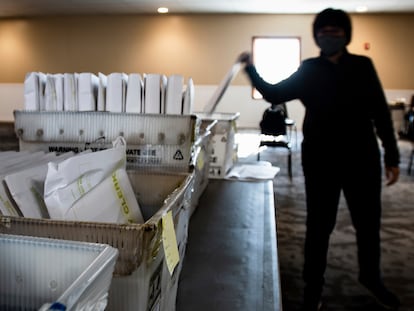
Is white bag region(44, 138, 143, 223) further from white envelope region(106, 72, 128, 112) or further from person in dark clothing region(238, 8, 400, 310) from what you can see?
person in dark clothing region(238, 8, 400, 310)

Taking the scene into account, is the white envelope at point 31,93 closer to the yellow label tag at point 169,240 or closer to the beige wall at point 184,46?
the yellow label tag at point 169,240

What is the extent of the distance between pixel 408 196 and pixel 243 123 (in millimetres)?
6007

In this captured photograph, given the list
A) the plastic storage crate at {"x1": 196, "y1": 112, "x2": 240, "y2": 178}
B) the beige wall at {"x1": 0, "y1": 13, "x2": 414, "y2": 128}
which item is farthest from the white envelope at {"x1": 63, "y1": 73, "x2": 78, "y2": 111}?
the beige wall at {"x1": 0, "y1": 13, "x2": 414, "y2": 128}

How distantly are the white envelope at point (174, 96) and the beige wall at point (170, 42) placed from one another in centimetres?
842

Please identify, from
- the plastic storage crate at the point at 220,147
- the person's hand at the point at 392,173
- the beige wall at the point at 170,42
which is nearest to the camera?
the person's hand at the point at 392,173

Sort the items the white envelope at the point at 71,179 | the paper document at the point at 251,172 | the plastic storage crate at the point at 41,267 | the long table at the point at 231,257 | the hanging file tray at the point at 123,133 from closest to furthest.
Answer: the plastic storage crate at the point at 41,267 < the white envelope at the point at 71,179 < the long table at the point at 231,257 < the hanging file tray at the point at 123,133 < the paper document at the point at 251,172

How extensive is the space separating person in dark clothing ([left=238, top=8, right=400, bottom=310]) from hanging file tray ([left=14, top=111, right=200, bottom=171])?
64 cm

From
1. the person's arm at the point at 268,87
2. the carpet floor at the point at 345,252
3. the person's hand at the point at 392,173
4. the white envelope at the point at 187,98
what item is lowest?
the carpet floor at the point at 345,252

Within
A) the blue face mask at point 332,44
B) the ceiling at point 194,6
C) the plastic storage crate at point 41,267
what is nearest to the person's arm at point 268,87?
the blue face mask at point 332,44

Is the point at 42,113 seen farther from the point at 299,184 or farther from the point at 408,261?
the point at 299,184

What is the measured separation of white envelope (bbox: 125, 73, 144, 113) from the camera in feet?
4.69

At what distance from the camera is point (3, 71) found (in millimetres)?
10664

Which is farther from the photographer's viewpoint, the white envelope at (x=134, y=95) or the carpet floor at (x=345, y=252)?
the carpet floor at (x=345, y=252)

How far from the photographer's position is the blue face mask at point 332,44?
178 centimetres
